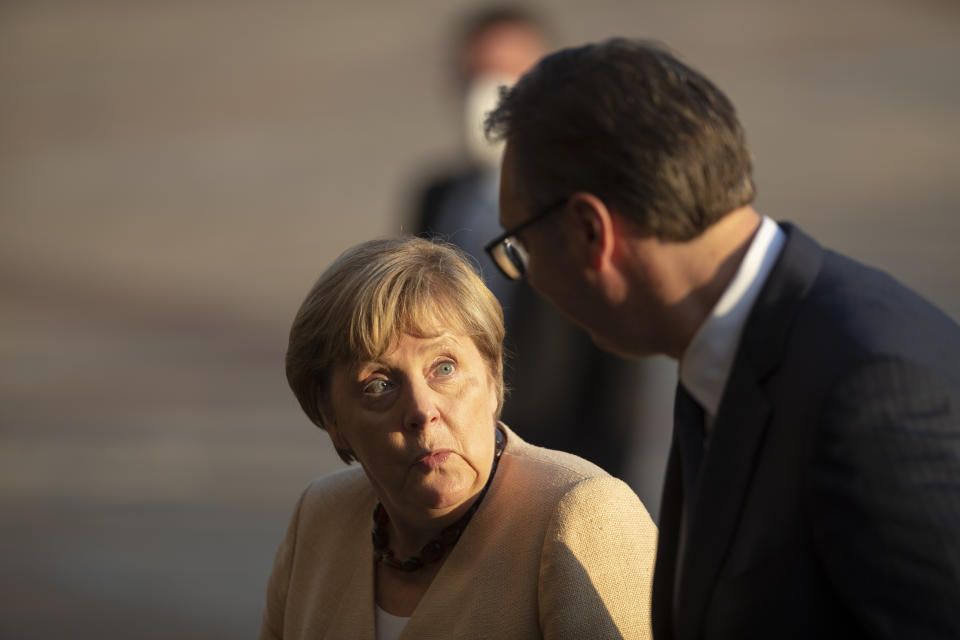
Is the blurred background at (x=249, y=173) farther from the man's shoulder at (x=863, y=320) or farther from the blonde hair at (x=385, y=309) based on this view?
the man's shoulder at (x=863, y=320)

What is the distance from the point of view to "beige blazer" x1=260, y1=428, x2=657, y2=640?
2.46 meters

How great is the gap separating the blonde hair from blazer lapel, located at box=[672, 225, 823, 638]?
2.54 feet

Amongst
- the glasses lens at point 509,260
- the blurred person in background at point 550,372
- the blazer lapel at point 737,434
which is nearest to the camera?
the blazer lapel at point 737,434

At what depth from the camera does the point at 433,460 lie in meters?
2.62

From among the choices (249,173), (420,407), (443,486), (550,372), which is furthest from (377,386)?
(249,173)

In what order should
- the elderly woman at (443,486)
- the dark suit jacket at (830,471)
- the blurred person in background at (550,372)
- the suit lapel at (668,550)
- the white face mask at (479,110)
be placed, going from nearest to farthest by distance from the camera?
the dark suit jacket at (830,471) → the suit lapel at (668,550) → the elderly woman at (443,486) → the blurred person in background at (550,372) → the white face mask at (479,110)

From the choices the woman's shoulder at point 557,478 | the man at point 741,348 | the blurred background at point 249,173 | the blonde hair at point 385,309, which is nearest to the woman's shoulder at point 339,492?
the blonde hair at point 385,309

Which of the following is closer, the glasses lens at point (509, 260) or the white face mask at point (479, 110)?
the glasses lens at point (509, 260)

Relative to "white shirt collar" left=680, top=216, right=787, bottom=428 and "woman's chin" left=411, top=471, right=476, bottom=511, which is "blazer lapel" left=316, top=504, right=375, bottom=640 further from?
"white shirt collar" left=680, top=216, right=787, bottom=428

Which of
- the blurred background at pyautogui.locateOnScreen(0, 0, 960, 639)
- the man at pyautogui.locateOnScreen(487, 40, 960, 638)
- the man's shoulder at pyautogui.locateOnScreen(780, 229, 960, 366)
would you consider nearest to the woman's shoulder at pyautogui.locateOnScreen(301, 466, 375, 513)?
the man at pyautogui.locateOnScreen(487, 40, 960, 638)

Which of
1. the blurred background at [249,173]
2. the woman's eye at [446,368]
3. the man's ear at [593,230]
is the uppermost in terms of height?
the man's ear at [593,230]

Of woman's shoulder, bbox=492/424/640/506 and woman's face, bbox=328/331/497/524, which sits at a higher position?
woman's face, bbox=328/331/497/524

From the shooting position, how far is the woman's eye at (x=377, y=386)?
8.77 feet

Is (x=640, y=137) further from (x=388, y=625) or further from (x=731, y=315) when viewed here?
(x=388, y=625)
